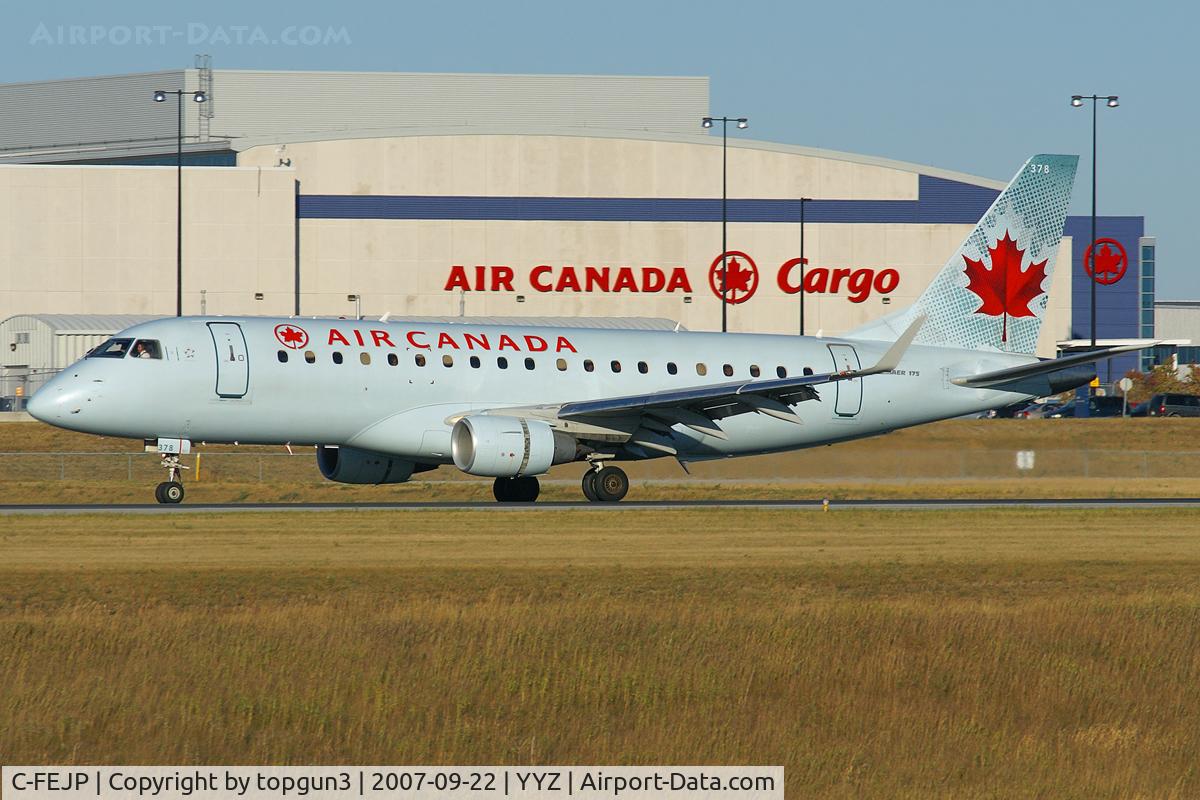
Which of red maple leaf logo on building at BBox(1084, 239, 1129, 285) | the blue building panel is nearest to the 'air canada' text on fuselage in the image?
the blue building panel

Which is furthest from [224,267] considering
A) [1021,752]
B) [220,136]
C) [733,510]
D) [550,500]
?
[1021,752]

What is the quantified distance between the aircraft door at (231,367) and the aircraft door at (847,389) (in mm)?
13425

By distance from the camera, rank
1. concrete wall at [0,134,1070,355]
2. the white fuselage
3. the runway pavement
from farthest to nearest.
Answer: concrete wall at [0,134,1070,355], the white fuselage, the runway pavement

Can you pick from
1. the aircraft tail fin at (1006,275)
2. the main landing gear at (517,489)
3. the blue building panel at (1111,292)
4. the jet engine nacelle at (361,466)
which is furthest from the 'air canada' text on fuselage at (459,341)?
the blue building panel at (1111,292)

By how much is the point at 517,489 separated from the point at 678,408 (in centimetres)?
440

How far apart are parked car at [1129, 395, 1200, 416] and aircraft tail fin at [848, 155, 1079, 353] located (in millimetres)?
51664

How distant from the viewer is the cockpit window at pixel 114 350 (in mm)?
34688

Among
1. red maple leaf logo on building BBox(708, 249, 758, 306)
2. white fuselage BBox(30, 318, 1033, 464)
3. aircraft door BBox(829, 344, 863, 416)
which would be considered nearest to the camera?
white fuselage BBox(30, 318, 1033, 464)

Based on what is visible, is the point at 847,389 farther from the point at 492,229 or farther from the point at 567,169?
the point at 567,169

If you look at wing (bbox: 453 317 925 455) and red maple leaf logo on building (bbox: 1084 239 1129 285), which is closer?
wing (bbox: 453 317 925 455)

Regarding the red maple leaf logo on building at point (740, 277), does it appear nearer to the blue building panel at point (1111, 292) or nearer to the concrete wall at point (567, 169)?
the concrete wall at point (567, 169)

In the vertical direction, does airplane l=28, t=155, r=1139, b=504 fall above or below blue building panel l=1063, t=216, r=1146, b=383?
below

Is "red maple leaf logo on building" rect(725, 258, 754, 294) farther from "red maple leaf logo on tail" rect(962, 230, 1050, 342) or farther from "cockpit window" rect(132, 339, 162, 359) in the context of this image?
"cockpit window" rect(132, 339, 162, 359)

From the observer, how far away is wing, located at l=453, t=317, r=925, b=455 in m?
35.4
